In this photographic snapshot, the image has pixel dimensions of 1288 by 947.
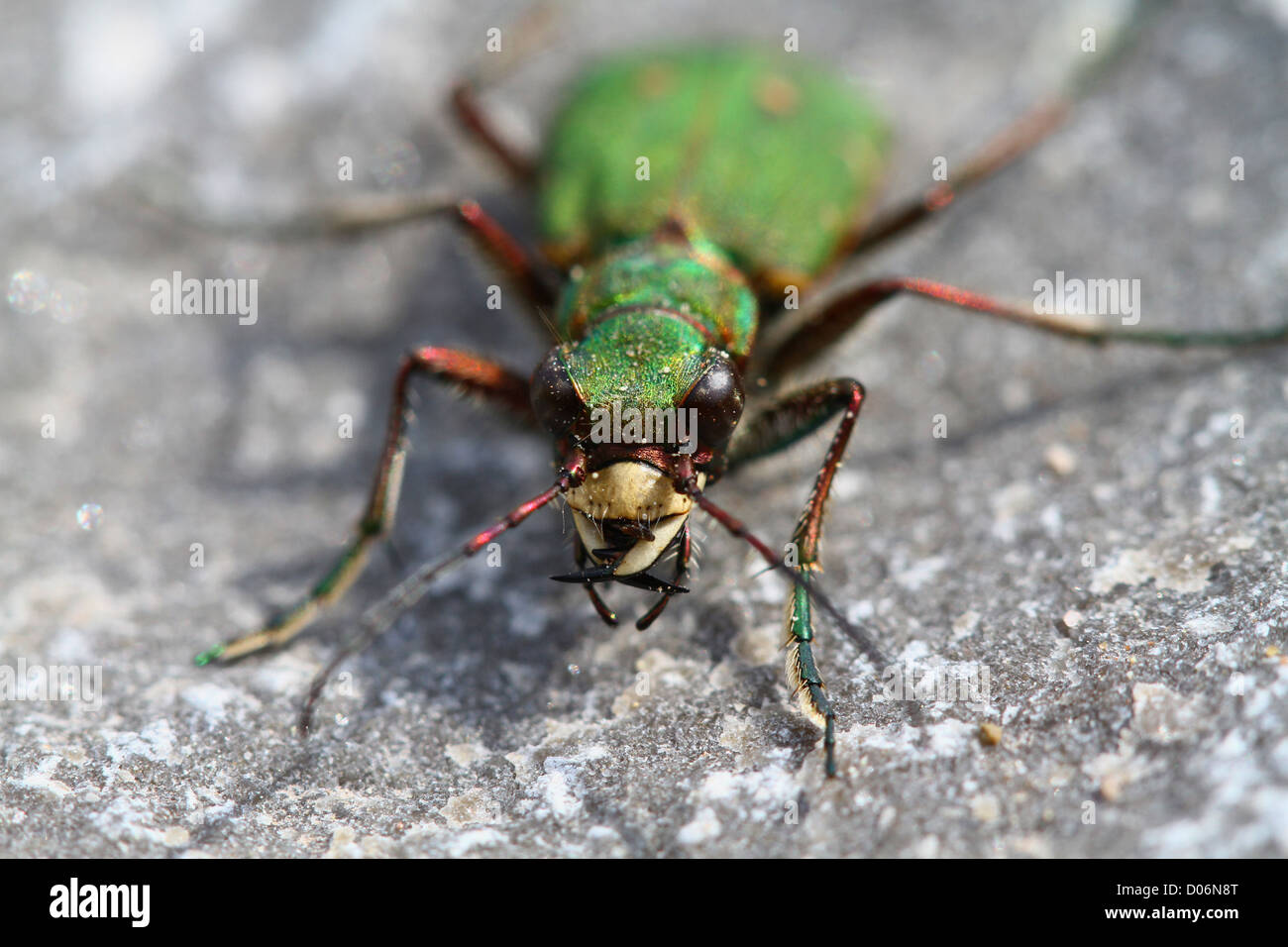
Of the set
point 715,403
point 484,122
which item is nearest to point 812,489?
point 715,403

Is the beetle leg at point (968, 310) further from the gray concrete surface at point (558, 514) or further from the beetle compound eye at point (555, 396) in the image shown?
the beetle compound eye at point (555, 396)

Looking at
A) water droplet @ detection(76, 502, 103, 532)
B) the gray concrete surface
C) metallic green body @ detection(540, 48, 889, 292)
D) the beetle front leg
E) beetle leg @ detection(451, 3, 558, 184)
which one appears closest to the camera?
the gray concrete surface

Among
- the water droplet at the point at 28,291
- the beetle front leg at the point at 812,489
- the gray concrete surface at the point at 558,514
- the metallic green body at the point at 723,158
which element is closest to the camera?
the gray concrete surface at the point at 558,514

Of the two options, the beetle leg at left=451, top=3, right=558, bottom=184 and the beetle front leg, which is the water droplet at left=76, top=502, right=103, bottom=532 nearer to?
the beetle leg at left=451, top=3, right=558, bottom=184

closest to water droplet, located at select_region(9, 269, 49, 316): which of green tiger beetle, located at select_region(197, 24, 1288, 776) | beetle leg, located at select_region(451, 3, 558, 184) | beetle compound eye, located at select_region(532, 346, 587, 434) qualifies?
green tiger beetle, located at select_region(197, 24, 1288, 776)

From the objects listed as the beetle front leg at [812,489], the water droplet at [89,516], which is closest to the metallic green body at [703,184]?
the beetle front leg at [812,489]
